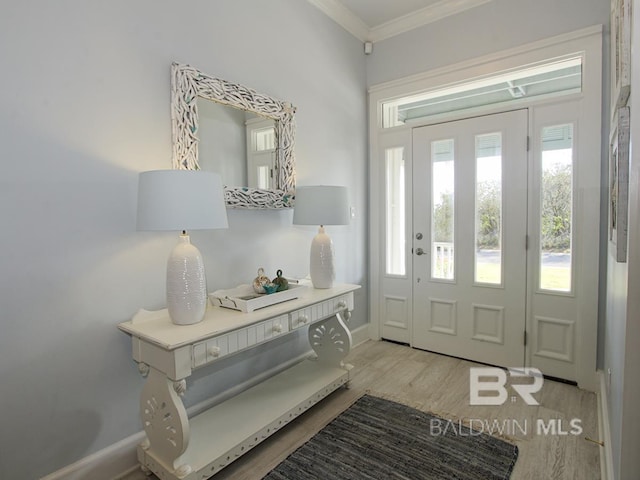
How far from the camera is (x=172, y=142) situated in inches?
75.7

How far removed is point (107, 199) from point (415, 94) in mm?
2647

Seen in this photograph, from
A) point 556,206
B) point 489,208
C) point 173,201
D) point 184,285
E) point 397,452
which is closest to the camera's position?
point 173,201

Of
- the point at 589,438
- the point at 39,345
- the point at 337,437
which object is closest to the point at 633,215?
the point at 589,438

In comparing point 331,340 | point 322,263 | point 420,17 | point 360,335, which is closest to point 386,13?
point 420,17

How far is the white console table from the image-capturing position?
5.05ft

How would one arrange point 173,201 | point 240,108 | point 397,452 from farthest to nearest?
point 240,108 < point 397,452 < point 173,201

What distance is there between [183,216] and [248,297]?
666 mm

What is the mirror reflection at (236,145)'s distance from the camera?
2074 millimetres

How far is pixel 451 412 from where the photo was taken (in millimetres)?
2252

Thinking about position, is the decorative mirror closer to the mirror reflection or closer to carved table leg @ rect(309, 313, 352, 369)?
the mirror reflection

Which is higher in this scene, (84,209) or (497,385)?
(84,209)

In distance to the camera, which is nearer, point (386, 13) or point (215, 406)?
point (215, 406)

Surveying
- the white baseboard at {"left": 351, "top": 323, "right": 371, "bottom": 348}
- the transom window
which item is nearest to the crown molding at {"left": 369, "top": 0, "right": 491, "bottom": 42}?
the transom window

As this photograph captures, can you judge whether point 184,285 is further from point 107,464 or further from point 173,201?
point 107,464
